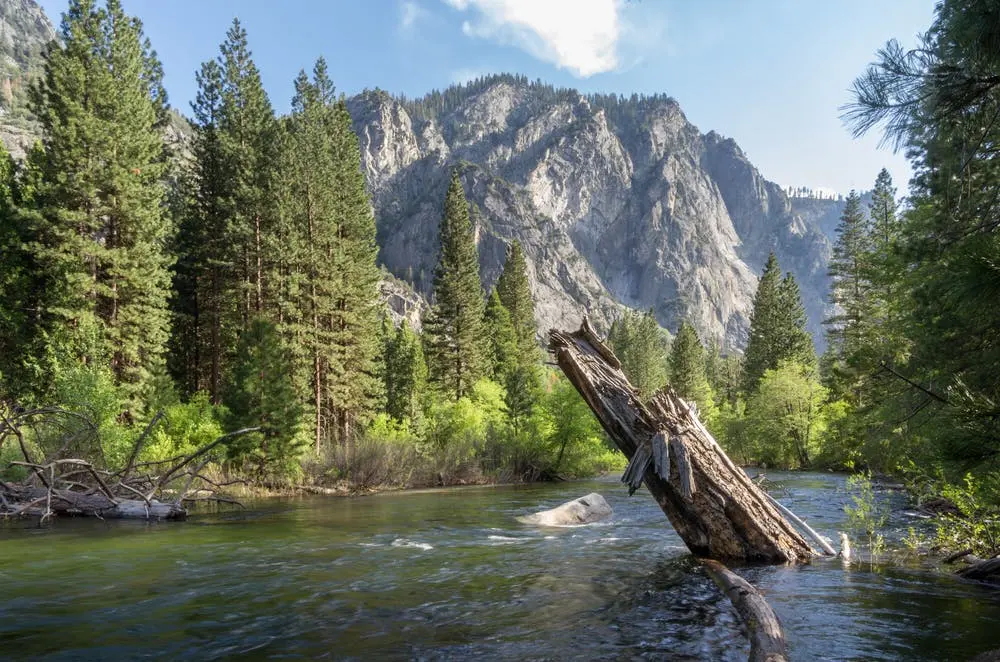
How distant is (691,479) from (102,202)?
29.4m

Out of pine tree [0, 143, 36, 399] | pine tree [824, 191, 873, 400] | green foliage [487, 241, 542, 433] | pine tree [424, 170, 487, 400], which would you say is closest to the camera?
pine tree [0, 143, 36, 399]

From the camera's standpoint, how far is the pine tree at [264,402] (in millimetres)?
29125

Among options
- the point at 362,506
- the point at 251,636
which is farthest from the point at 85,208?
the point at 251,636

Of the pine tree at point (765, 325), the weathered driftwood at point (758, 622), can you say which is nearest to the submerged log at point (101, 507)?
the weathered driftwood at point (758, 622)

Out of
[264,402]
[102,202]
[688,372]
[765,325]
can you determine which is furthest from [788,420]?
[102,202]

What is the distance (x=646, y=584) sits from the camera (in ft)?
31.7

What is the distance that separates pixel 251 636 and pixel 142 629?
1.41 metres

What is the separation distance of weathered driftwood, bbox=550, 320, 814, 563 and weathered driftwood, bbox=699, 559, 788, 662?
91.9 inches

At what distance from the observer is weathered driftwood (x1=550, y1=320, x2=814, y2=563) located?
10273 mm

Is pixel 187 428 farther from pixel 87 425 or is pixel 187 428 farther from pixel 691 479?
pixel 691 479

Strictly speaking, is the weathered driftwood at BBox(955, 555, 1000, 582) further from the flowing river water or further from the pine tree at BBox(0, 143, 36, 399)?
the pine tree at BBox(0, 143, 36, 399)

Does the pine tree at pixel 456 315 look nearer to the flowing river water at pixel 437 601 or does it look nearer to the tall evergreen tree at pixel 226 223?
the tall evergreen tree at pixel 226 223

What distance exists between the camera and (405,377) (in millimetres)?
49812

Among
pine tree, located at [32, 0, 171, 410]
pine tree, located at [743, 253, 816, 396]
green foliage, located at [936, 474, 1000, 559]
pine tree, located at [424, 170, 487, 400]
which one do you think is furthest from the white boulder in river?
pine tree, located at [743, 253, 816, 396]
